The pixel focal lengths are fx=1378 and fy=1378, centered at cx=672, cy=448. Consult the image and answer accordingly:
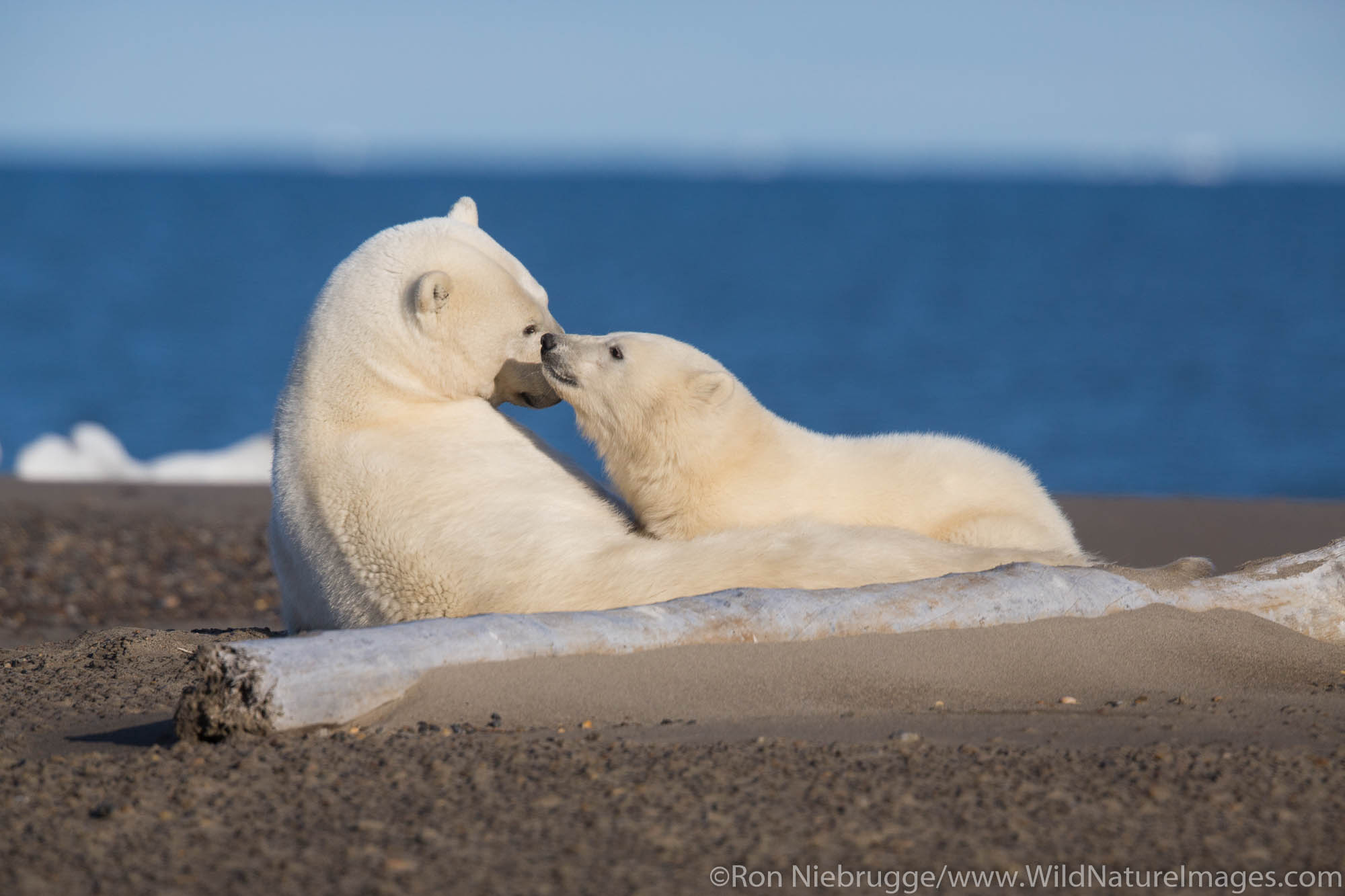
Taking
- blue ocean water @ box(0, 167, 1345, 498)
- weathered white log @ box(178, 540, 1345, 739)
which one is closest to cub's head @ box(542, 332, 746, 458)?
weathered white log @ box(178, 540, 1345, 739)

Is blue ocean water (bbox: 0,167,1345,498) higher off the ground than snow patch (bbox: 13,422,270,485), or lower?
higher

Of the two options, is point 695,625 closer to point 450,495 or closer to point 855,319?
point 450,495

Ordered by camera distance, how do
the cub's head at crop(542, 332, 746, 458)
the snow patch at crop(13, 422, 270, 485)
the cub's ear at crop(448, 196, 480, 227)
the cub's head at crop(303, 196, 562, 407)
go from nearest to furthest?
the cub's head at crop(303, 196, 562, 407) → the cub's head at crop(542, 332, 746, 458) → the cub's ear at crop(448, 196, 480, 227) → the snow patch at crop(13, 422, 270, 485)

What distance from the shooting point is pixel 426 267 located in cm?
504

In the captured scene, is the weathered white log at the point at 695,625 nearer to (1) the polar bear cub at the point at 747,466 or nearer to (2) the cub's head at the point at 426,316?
(1) the polar bear cub at the point at 747,466

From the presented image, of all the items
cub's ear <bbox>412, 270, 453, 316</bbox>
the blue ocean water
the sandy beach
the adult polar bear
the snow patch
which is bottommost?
the sandy beach

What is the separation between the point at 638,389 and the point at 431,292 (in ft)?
3.33

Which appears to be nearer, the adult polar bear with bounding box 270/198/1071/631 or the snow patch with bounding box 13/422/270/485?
the adult polar bear with bounding box 270/198/1071/631

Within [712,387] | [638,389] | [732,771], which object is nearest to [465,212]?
[638,389]

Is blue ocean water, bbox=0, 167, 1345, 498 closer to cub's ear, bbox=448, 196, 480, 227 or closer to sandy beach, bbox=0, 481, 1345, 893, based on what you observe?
cub's ear, bbox=448, 196, 480, 227

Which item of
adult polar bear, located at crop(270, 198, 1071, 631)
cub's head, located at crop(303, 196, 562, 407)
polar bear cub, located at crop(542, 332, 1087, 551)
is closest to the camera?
adult polar bear, located at crop(270, 198, 1071, 631)

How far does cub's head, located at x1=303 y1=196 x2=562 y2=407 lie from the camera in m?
4.96

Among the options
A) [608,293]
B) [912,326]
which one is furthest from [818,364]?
[608,293]

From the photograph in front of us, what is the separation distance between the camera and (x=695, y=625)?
4.16 metres
